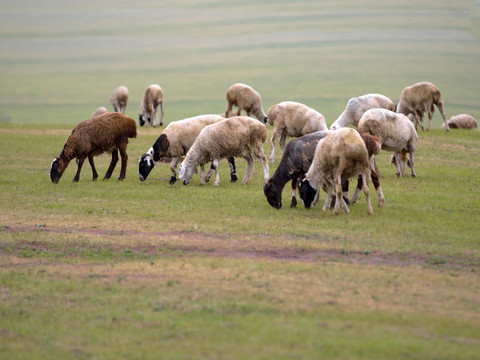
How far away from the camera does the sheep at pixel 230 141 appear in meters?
17.0

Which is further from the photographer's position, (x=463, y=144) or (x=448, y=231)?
(x=463, y=144)

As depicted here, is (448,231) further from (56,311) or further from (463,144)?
(463,144)

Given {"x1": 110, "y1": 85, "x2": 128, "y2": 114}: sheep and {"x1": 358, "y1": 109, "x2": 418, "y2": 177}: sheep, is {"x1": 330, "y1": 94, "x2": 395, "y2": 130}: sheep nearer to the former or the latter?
{"x1": 358, "y1": 109, "x2": 418, "y2": 177}: sheep

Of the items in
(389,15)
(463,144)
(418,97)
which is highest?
(389,15)

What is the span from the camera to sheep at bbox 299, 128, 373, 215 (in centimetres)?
1291

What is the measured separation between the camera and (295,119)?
794 inches

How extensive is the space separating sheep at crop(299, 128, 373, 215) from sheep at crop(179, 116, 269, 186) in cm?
319

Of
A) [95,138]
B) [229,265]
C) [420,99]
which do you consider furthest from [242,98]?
[229,265]

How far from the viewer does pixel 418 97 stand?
28.5 meters

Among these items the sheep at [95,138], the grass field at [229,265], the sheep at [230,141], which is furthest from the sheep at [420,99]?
A: the sheep at [95,138]

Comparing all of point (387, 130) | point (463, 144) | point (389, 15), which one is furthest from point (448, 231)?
point (389, 15)

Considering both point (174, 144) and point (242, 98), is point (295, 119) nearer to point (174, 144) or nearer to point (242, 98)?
point (174, 144)

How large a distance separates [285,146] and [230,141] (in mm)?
2096

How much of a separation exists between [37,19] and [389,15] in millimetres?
57657
